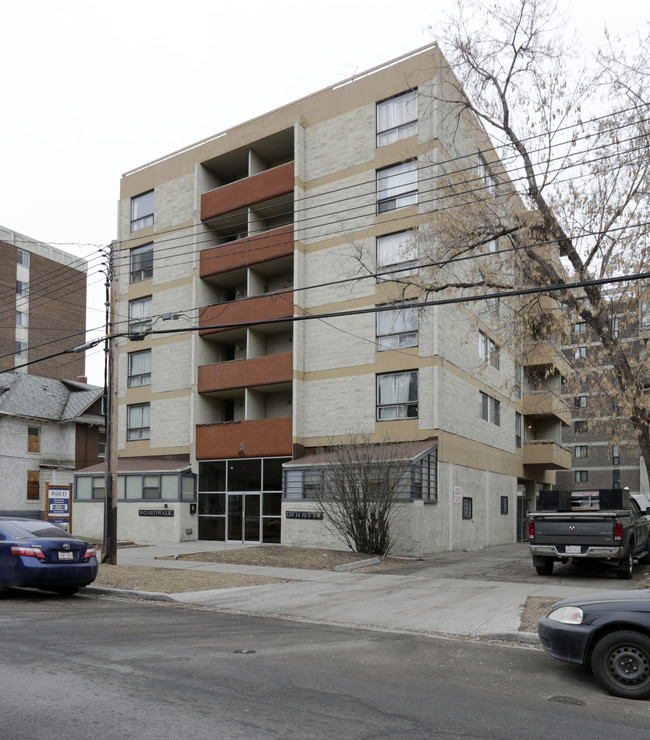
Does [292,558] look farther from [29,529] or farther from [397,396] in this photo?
[29,529]

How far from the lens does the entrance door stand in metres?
27.1

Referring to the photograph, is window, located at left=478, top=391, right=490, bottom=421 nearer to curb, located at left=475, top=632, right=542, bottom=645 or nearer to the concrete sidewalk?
the concrete sidewalk

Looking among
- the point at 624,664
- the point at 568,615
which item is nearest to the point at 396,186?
the point at 568,615

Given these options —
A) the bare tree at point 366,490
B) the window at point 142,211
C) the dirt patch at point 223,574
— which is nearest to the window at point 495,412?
the bare tree at point 366,490

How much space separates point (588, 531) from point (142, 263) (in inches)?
928

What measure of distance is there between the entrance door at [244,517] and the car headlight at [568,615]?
20.5 metres

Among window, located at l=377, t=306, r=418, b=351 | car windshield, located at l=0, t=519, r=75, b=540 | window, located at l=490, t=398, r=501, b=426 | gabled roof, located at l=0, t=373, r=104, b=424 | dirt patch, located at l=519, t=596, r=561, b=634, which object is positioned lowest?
dirt patch, located at l=519, t=596, r=561, b=634

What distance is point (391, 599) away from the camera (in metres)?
13.0

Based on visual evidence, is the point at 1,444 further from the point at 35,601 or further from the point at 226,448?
the point at 35,601

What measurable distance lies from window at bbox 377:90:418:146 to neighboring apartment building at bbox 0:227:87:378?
3705 cm

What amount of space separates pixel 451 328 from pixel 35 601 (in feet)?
55.8

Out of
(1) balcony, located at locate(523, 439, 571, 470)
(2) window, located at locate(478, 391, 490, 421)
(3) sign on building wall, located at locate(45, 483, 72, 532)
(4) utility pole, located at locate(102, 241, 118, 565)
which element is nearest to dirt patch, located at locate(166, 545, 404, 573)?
(4) utility pole, located at locate(102, 241, 118, 565)

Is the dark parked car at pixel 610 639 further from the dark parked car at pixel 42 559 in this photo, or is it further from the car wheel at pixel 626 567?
the car wheel at pixel 626 567

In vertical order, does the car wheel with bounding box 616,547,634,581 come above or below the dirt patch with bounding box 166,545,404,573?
above
